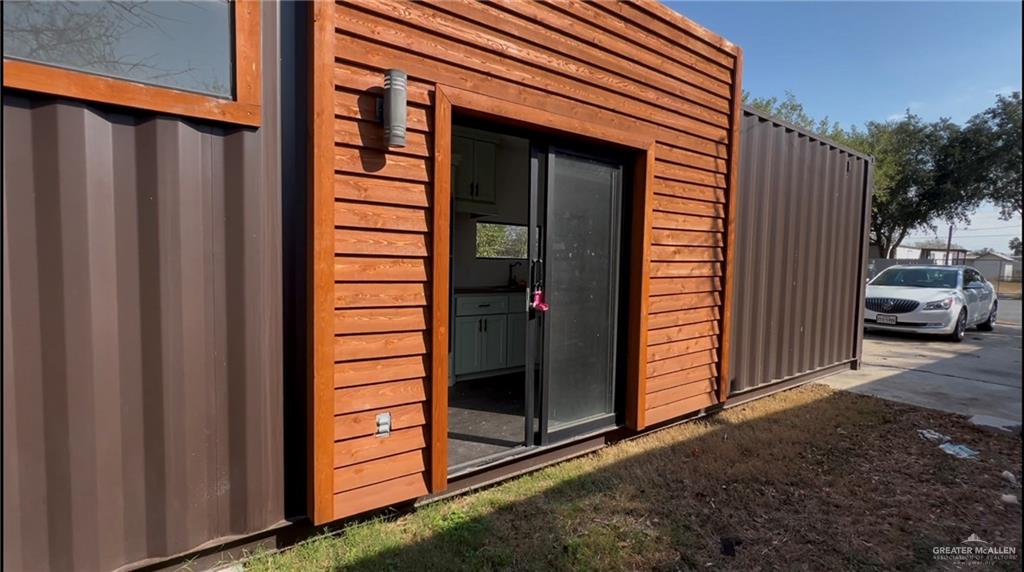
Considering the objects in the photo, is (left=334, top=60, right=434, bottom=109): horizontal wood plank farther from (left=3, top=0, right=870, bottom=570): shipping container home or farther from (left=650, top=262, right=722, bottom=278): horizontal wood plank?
(left=650, top=262, right=722, bottom=278): horizontal wood plank

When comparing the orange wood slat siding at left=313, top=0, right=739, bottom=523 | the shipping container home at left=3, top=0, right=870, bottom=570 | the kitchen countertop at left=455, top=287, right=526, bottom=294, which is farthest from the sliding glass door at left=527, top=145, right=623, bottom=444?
the kitchen countertop at left=455, top=287, right=526, bottom=294

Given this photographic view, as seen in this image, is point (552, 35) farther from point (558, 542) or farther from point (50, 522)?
point (50, 522)

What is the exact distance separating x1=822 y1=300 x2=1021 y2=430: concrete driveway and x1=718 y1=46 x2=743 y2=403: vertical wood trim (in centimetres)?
164

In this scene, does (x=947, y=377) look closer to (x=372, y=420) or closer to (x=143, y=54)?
(x=372, y=420)

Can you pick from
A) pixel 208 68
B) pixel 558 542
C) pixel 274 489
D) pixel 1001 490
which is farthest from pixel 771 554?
pixel 208 68

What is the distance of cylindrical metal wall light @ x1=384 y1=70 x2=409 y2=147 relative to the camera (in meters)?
2.06

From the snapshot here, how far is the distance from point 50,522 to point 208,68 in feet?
5.43

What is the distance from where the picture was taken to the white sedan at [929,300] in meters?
7.60

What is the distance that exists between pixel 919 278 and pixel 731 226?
718 centimetres

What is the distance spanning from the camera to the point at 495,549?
210cm

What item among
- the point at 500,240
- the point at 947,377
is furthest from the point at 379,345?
the point at 947,377

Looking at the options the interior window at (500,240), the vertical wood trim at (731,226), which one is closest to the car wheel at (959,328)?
the vertical wood trim at (731,226)

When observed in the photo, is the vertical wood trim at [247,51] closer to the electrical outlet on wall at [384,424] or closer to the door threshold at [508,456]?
the electrical outlet on wall at [384,424]

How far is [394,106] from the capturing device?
206cm
